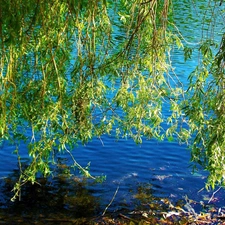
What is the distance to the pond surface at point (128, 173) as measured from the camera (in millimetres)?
7680

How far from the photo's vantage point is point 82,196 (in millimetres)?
7660

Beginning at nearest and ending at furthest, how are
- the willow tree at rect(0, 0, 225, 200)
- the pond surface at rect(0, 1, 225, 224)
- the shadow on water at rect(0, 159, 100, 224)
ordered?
1. the willow tree at rect(0, 0, 225, 200)
2. the shadow on water at rect(0, 159, 100, 224)
3. the pond surface at rect(0, 1, 225, 224)

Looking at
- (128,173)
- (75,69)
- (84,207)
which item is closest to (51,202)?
(84,207)

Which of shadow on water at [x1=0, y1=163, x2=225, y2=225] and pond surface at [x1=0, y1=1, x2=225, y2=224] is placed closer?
shadow on water at [x1=0, y1=163, x2=225, y2=225]

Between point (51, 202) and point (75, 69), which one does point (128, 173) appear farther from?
point (75, 69)

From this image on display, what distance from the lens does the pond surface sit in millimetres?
7680

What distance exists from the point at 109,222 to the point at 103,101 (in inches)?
75.5

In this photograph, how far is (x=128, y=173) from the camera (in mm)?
8781

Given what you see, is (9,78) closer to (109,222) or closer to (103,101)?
(103,101)

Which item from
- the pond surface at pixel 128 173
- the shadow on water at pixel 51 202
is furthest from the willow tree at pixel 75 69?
the pond surface at pixel 128 173

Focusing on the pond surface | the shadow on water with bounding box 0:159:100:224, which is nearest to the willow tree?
the shadow on water with bounding box 0:159:100:224

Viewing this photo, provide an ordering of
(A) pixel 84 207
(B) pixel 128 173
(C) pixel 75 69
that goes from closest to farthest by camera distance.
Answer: (C) pixel 75 69
(A) pixel 84 207
(B) pixel 128 173

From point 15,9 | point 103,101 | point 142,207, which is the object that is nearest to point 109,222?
point 142,207

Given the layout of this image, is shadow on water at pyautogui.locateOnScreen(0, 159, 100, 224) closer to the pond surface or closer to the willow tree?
the pond surface
